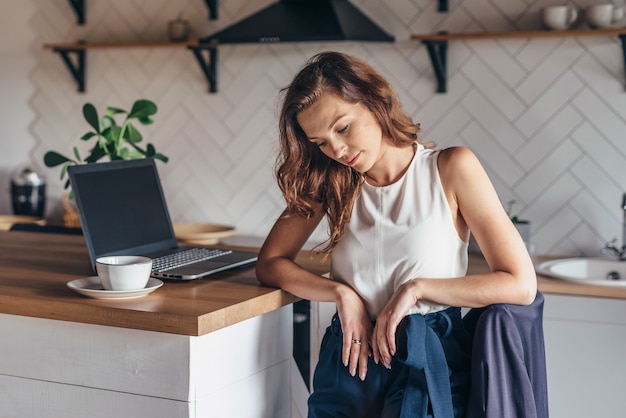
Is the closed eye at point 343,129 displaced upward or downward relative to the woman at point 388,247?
upward

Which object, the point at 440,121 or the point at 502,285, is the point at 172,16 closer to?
the point at 440,121

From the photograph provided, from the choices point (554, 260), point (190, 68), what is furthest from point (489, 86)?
point (190, 68)

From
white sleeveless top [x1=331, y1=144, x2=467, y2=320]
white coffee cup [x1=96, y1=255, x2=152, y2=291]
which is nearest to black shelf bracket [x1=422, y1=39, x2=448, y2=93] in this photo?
white sleeveless top [x1=331, y1=144, x2=467, y2=320]

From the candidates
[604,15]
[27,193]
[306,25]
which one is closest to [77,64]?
[27,193]

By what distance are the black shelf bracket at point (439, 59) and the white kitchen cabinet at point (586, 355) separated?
110 centimetres

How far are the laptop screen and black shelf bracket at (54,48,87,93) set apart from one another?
1.92 metres

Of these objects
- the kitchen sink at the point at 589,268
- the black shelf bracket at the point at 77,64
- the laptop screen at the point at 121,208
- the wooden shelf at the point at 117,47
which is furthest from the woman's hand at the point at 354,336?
the black shelf bracket at the point at 77,64

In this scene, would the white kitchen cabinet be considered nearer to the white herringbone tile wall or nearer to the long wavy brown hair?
the white herringbone tile wall

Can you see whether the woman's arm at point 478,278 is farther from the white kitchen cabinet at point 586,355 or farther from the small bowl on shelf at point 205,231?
the small bowl on shelf at point 205,231

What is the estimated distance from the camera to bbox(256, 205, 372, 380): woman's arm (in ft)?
5.98

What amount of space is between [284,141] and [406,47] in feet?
5.68

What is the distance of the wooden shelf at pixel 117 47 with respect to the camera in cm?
379

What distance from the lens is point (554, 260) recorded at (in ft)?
10.2

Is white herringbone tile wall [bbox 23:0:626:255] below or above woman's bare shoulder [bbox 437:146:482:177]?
above
